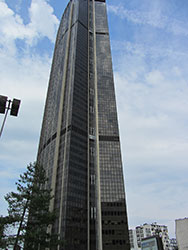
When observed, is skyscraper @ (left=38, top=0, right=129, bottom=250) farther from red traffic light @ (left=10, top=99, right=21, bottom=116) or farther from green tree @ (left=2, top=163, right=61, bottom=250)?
red traffic light @ (left=10, top=99, right=21, bottom=116)

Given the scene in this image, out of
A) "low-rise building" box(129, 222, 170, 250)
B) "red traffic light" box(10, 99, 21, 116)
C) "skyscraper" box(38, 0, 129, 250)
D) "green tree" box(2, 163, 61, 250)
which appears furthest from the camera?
"low-rise building" box(129, 222, 170, 250)

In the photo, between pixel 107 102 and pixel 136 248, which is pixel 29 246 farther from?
pixel 136 248

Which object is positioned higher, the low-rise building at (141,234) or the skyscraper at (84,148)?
the skyscraper at (84,148)

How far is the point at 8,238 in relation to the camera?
88.1ft

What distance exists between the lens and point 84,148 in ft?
357

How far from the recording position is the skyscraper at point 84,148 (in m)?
87.8

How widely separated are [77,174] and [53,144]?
22.1 m

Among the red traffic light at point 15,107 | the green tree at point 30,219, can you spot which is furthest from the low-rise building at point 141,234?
the red traffic light at point 15,107

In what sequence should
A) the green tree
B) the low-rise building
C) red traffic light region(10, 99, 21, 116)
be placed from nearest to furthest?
red traffic light region(10, 99, 21, 116), the green tree, the low-rise building

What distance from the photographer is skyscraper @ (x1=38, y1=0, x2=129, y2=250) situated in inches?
3457

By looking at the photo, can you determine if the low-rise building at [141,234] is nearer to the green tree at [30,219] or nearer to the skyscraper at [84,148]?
the skyscraper at [84,148]

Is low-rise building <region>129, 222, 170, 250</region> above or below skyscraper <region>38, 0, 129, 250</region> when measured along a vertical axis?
below

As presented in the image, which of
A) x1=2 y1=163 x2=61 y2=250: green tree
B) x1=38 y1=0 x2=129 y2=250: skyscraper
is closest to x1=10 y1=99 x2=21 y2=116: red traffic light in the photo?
x1=2 y1=163 x2=61 y2=250: green tree

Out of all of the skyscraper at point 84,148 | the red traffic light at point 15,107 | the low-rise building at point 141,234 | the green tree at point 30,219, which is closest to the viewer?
the red traffic light at point 15,107
